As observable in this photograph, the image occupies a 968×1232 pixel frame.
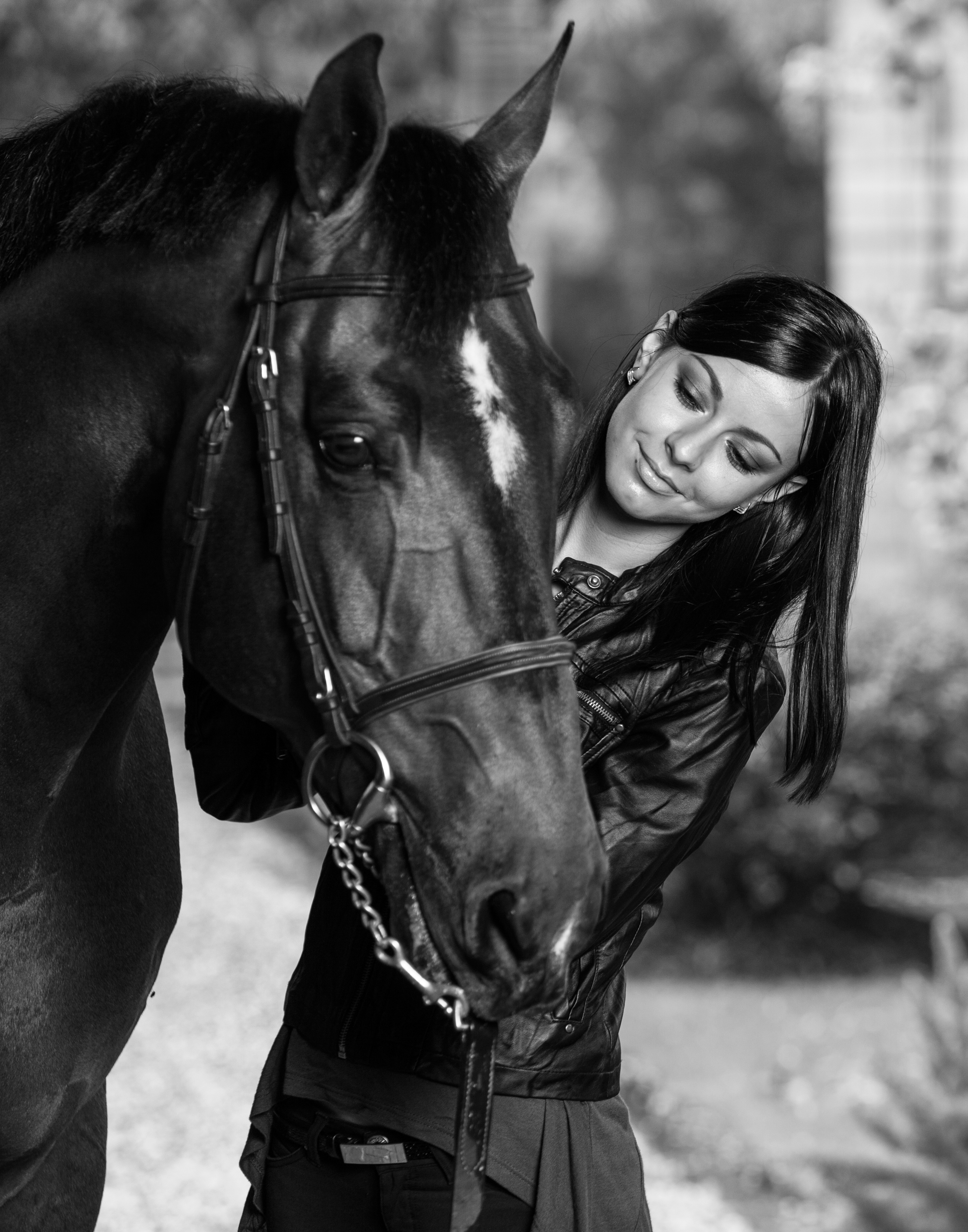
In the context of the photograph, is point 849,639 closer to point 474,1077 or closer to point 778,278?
point 778,278

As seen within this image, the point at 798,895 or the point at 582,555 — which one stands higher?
the point at 582,555

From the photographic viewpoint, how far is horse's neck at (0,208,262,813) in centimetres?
160

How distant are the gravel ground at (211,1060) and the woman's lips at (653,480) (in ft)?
8.58

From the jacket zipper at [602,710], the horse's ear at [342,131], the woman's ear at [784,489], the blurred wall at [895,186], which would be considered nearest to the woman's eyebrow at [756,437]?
the woman's ear at [784,489]

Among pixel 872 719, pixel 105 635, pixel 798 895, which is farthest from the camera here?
pixel 798 895

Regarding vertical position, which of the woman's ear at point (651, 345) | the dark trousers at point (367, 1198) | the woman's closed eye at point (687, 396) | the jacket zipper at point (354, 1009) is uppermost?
the woman's ear at point (651, 345)

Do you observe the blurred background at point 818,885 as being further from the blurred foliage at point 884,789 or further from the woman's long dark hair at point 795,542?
the woman's long dark hair at point 795,542

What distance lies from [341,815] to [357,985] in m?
0.42

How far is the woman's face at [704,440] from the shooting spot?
200 centimetres

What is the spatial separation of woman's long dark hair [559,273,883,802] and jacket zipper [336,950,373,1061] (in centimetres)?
55

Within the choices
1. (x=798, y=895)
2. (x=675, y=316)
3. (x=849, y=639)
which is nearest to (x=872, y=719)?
(x=849, y=639)

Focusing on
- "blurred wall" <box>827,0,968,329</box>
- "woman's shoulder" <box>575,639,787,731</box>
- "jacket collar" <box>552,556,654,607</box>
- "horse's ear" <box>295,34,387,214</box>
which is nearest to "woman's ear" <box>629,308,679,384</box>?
"jacket collar" <box>552,556,654,607</box>

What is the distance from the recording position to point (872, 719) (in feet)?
22.0

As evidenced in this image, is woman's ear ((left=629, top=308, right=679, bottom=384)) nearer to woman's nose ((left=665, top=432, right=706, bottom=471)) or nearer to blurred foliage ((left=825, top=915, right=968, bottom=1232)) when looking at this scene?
woman's nose ((left=665, top=432, right=706, bottom=471))
